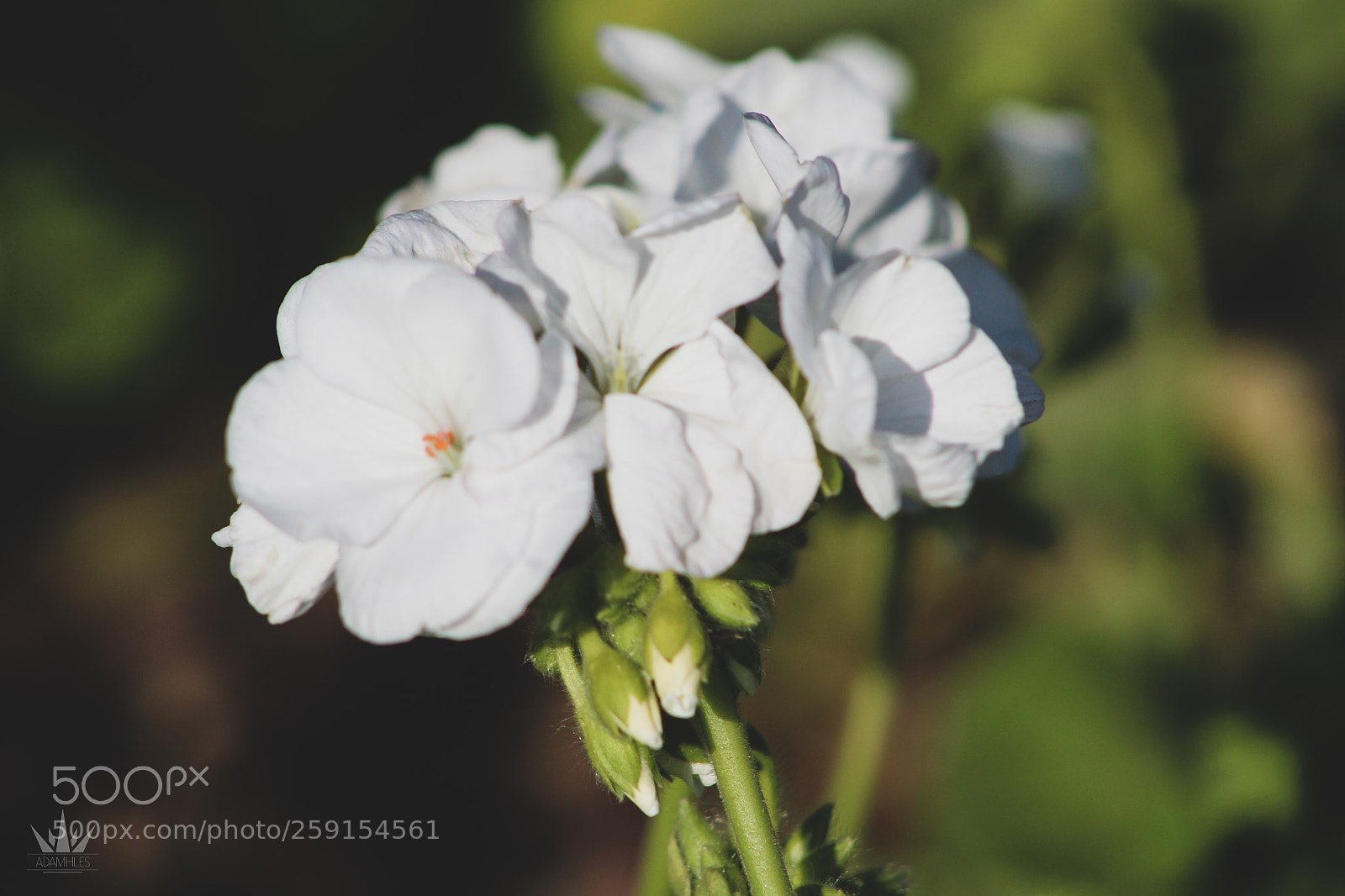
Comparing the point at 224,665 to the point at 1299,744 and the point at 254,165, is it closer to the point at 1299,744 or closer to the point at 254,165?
the point at 254,165

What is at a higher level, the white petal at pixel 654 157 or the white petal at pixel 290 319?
the white petal at pixel 290 319

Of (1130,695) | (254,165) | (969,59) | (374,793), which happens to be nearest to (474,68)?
(254,165)

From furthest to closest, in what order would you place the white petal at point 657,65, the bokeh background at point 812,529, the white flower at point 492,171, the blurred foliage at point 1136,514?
the bokeh background at point 812,529 → the blurred foliage at point 1136,514 → the white petal at point 657,65 → the white flower at point 492,171

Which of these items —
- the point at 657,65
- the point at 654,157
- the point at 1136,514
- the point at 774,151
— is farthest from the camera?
the point at 1136,514

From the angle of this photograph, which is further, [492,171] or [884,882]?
[492,171]

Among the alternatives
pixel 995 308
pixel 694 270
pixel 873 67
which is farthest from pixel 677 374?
pixel 873 67

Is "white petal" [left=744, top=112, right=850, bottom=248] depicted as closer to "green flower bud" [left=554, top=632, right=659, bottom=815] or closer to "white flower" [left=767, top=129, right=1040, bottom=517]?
"white flower" [left=767, top=129, right=1040, bottom=517]

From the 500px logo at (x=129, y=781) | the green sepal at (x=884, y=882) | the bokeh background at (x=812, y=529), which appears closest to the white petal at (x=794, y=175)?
the green sepal at (x=884, y=882)

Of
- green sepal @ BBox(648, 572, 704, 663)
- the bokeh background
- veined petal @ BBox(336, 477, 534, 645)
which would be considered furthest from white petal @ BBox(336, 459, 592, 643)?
the bokeh background

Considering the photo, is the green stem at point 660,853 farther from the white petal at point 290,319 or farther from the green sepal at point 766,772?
the white petal at point 290,319

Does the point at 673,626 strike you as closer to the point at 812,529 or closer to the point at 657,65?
the point at 657,65
